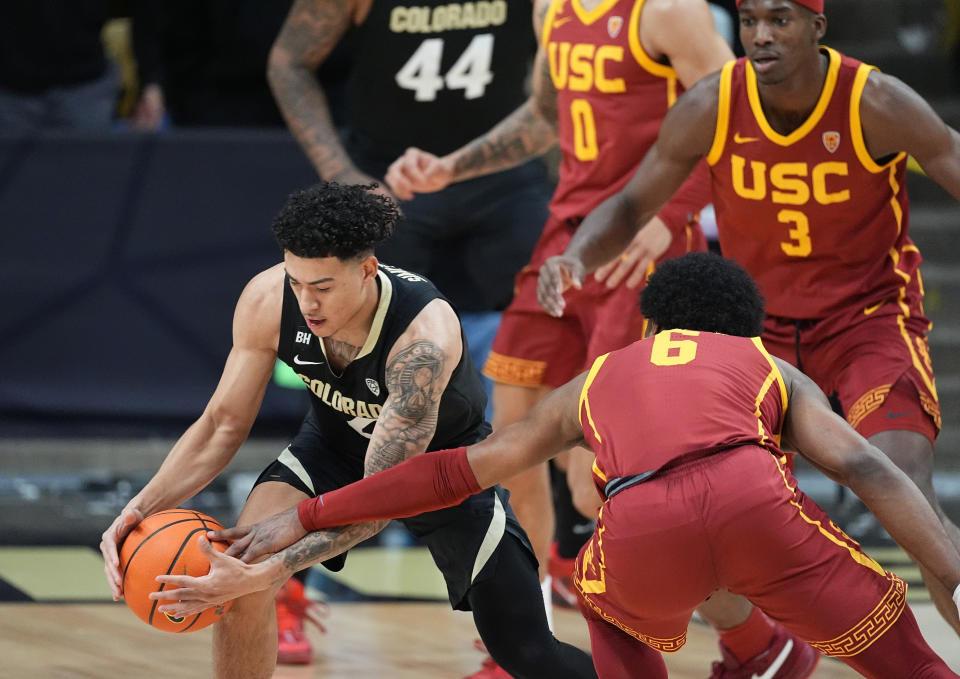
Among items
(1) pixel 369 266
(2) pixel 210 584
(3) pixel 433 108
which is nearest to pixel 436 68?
(3) pixel 433 108

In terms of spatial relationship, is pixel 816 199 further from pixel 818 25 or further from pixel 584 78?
pixel 584 78

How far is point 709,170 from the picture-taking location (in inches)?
183

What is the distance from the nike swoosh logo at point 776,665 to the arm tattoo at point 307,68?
244 cm

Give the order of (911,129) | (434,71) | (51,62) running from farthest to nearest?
(51,62) < (434,71) < (911,129)

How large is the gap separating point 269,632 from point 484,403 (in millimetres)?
841

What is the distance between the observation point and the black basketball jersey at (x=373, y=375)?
3968mm

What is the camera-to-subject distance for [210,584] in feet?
11.8

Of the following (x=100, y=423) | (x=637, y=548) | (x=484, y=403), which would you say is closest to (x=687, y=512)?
(x=637, y=548)

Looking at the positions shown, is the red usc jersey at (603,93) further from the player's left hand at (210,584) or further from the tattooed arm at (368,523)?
the player's left hand at (210,584)

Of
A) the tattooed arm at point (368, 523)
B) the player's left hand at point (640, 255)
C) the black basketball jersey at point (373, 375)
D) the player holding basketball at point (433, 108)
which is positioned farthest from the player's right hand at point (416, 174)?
the tattooed arm at point (368, 523)

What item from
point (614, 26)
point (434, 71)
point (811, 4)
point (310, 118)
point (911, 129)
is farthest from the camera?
point (310, 118)

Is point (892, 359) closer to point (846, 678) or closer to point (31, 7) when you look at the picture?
point (846, 678)

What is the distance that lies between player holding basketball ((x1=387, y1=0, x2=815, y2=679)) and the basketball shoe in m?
0.79

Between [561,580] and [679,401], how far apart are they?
263cm
